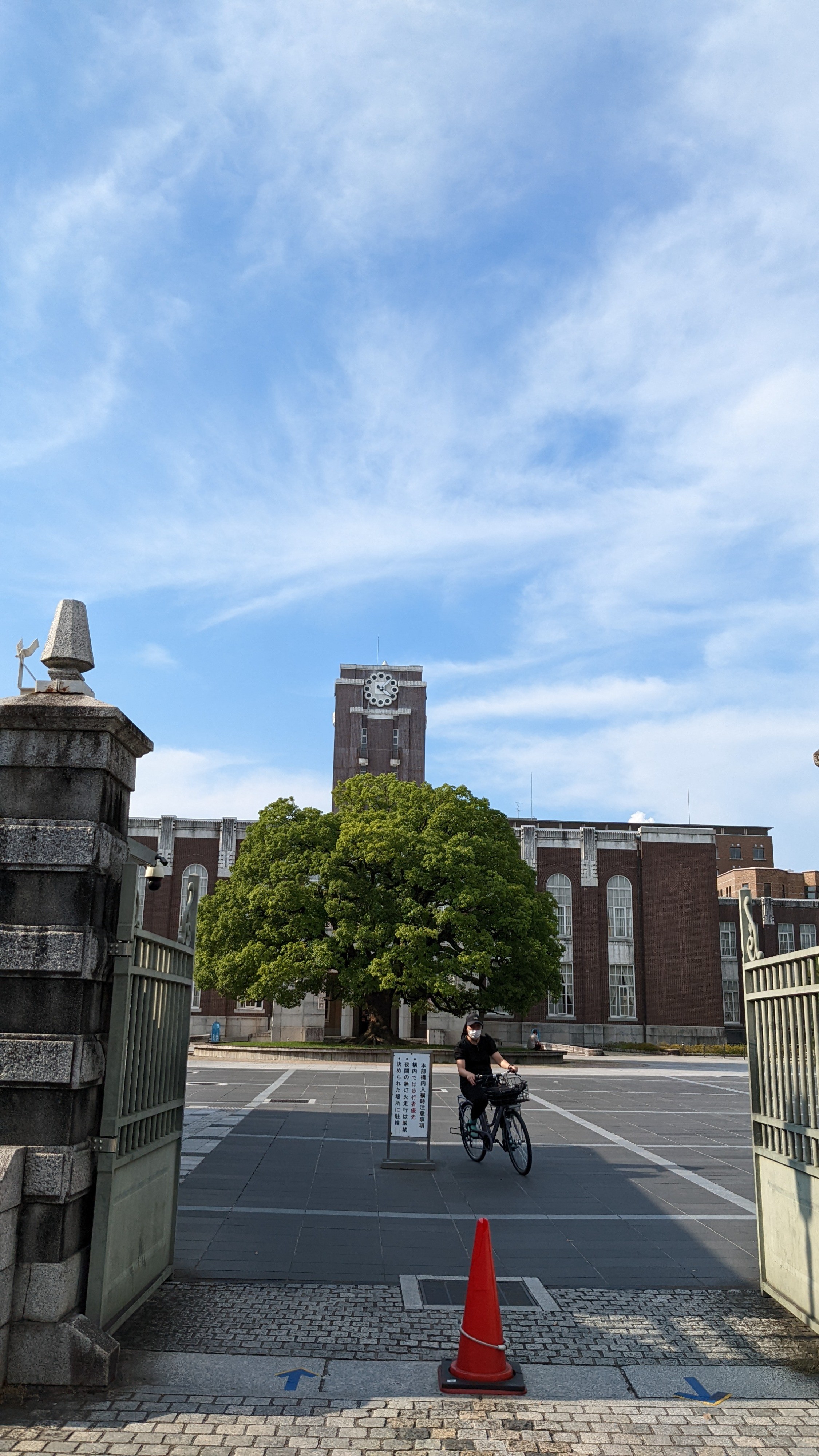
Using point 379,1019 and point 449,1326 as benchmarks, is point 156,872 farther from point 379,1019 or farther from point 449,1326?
point 379,1019

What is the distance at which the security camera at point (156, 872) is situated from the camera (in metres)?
6.86

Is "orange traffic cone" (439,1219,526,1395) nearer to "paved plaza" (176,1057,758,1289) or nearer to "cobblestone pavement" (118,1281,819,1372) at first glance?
"cobblestone pavement" (118,1281,819,1372)

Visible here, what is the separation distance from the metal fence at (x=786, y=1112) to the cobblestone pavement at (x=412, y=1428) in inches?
48.6

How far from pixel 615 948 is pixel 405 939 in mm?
24883

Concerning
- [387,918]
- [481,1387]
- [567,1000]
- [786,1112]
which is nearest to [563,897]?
[567,1000]

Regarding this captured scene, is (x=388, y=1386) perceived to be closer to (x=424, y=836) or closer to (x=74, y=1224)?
(x=74, y=1224)

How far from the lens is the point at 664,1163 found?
12055 millimetres

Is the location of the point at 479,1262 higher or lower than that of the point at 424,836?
lower

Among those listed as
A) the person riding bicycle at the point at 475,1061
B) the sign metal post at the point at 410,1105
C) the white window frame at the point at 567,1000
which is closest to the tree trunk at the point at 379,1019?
the white window frame at the point at 567,1000

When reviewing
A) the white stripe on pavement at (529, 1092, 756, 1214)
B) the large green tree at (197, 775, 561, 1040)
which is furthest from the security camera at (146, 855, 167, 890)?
the large green tree at (197, 775, 561, 1040)

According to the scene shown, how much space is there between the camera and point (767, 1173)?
22.0 feet

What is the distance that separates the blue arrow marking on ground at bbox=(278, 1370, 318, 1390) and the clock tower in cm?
5867

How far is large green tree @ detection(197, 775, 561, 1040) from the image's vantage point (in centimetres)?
3186

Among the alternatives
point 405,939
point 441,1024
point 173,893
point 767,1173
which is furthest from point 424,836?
point 767,1173
